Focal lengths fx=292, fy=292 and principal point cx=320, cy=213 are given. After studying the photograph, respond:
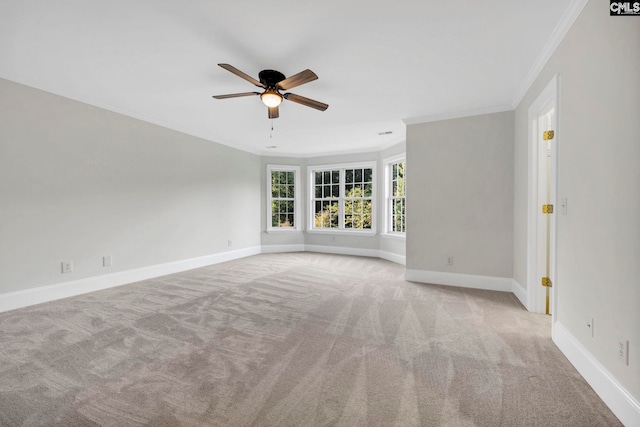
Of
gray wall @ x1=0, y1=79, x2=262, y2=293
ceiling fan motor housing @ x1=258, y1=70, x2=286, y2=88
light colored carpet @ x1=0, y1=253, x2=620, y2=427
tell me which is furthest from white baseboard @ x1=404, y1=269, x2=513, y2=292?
gray wall @ x1=0, y1=79, x2=262, y2=293

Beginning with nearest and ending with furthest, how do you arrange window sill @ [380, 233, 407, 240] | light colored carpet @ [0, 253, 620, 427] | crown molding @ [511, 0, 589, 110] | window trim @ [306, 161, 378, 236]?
light colored carpet @ [0, 253, 620, 427] → crown molding @ [511, 0, 589, 110] → window sill @ [380, 233, 407, 240] → window trim @ [306, 161, 378, 236]

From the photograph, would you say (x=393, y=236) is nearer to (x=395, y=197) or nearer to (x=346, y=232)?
(x=395, y=197)

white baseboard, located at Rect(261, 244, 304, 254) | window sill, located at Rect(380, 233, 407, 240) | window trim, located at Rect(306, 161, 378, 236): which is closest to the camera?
window sill, located at Rect(380, 233, 407, 240)

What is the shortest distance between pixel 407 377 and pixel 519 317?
1.85 meters

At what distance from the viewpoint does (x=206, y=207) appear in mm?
5781

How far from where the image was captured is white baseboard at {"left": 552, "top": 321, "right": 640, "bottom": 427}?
4.87ft

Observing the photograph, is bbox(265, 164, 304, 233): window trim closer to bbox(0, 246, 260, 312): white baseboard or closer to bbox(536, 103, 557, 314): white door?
bbox(0, 246, 260, 312): white baseboard

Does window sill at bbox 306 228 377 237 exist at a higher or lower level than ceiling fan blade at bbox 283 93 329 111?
lower

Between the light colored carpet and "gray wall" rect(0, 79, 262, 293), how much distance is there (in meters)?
0.66

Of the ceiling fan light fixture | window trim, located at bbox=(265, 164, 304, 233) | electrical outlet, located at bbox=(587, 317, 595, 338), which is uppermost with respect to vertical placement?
the ceiling fan light fixture

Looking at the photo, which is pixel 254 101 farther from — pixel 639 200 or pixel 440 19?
pixel 639 200

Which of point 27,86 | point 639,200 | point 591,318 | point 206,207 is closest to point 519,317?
point 591,318

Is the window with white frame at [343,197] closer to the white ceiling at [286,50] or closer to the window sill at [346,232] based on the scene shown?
the window sill at [346,232]

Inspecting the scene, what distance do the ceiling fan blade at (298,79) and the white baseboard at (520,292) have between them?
328 cm
